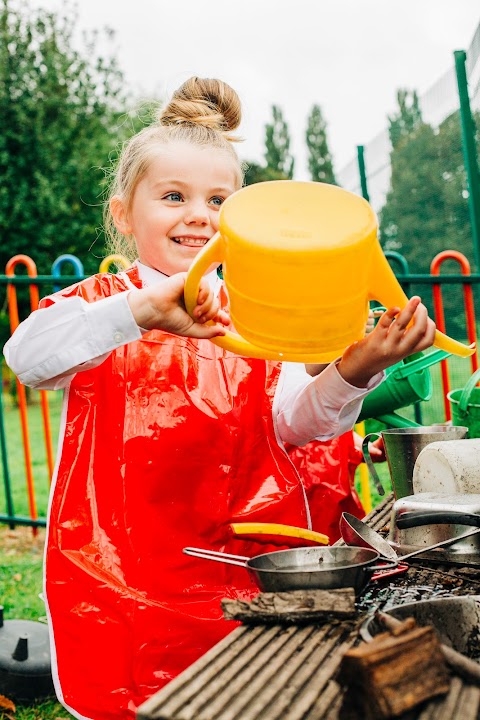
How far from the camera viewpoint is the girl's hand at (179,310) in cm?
130

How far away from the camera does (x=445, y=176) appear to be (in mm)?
6613

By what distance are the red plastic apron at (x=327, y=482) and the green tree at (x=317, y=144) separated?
117ft

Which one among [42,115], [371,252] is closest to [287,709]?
[371,252]

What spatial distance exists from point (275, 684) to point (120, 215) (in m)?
1.44

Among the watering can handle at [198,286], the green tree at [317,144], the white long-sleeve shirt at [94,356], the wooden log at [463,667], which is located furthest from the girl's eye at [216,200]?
the green tree at [317,144]

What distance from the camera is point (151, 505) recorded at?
163cm

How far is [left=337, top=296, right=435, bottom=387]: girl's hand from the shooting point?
48.9 inches

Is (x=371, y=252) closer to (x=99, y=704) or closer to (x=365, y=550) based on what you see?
(x=365, y=550)

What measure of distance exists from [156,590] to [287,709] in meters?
0.86

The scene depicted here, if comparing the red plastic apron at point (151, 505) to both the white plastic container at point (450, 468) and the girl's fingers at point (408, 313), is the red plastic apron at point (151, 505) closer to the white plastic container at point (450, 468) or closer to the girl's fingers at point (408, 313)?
the white plastic container at point (450, 468)

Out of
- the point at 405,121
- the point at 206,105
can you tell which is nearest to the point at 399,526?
the point at 206,105

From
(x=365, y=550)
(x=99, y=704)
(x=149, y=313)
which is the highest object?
(x=149, y=313)

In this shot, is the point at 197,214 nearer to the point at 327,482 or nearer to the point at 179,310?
the point at 179,310

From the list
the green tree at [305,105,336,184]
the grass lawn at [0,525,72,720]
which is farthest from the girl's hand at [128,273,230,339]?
the green tree at [305,105,336,184]
